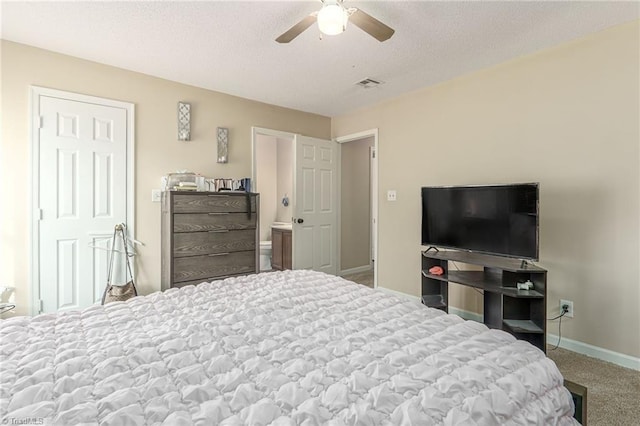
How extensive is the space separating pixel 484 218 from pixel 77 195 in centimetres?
358

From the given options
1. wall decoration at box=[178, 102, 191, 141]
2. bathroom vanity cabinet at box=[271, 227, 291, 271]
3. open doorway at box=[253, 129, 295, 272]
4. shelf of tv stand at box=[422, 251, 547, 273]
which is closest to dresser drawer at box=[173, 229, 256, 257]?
wall decoration at box=[178, 102, 191, 141]

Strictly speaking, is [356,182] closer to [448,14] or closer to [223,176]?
[223,176]

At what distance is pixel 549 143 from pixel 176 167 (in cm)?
355

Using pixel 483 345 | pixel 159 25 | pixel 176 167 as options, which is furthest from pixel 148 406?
pixel 176 167

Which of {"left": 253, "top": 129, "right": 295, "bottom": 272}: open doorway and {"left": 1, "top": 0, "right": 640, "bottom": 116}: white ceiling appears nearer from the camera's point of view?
{"left": 1, "top": 0, "right": 640, "bottom": 116}: white ceiling

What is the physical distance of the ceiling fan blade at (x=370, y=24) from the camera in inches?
74.3

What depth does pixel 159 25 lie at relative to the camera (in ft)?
7.80

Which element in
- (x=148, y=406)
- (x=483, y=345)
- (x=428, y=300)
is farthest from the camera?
(x=428, y=300)

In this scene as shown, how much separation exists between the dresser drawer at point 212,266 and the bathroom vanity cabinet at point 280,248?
1456mm

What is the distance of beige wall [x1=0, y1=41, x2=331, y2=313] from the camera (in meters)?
2.70

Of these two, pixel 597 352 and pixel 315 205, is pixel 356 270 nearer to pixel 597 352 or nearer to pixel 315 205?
pixel 315 205

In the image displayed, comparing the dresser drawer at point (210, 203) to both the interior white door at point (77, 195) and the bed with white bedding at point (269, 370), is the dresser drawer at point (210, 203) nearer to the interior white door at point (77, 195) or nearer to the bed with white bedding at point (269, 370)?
the interior white door at point (77, 195)

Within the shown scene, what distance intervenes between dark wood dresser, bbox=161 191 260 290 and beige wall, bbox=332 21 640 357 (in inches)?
86.0

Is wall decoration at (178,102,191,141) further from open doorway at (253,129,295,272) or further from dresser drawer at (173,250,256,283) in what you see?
open doorway at (253,129,295,272)
